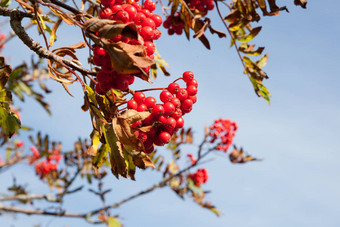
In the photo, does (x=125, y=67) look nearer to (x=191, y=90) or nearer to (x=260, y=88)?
(x=191, y=90)

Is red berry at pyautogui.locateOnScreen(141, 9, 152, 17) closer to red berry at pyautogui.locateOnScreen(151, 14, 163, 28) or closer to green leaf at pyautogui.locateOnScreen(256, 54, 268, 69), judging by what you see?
red berry at pyautogui.locateOnScreen(151, 14, 163, 28)

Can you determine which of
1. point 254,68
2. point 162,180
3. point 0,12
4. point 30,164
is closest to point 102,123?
point 0,12

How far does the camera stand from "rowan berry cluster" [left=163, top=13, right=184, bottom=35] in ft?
9.28

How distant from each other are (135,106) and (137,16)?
390mm

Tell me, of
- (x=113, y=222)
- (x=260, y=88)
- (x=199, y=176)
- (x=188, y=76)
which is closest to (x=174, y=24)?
(x=260, y=88)

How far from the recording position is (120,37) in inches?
47.4

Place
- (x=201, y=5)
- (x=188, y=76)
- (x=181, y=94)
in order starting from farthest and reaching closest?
(x=201, y=5) < (x=188, y=76) < (x=181, y=94)

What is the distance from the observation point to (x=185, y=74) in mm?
1794

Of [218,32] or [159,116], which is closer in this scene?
[159,116]

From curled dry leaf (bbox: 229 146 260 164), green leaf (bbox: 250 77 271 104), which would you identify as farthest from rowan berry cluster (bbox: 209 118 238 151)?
green leaf (bbox: 250 77 271 104)

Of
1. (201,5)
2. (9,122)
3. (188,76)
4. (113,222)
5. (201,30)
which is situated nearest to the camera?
(188,76)

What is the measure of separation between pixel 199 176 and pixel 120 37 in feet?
17.0

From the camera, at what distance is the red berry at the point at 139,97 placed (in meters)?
1.57

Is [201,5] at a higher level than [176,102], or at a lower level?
higher
